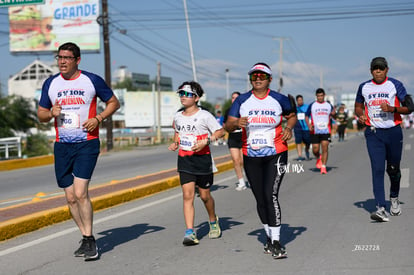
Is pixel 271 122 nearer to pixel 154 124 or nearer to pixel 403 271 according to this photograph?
pixel 403 271

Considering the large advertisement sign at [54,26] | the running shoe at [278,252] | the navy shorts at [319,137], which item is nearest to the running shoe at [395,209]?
the running shoe at [278,252]

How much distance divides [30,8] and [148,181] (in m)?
46.2

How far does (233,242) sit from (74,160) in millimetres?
1882

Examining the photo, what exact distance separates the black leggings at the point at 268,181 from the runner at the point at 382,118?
2.03 meters

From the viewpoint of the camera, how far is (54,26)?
5384 cm

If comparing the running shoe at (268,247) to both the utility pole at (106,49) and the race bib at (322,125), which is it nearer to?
the race bib at (322,125)

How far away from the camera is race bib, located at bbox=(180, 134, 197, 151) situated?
22.2 ft

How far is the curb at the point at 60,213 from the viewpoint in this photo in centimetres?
738

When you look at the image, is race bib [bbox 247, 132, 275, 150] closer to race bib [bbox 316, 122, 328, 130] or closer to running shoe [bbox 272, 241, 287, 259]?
running shoe [bbox 272, 241, 287, 259]

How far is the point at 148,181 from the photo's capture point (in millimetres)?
12312

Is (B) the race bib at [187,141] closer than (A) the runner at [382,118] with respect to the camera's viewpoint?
Yes

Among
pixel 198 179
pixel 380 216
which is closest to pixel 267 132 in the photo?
pixel 198 179

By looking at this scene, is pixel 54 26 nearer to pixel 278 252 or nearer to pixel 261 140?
pixel 261 140

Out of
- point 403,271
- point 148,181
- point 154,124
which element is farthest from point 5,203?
point 154,124
